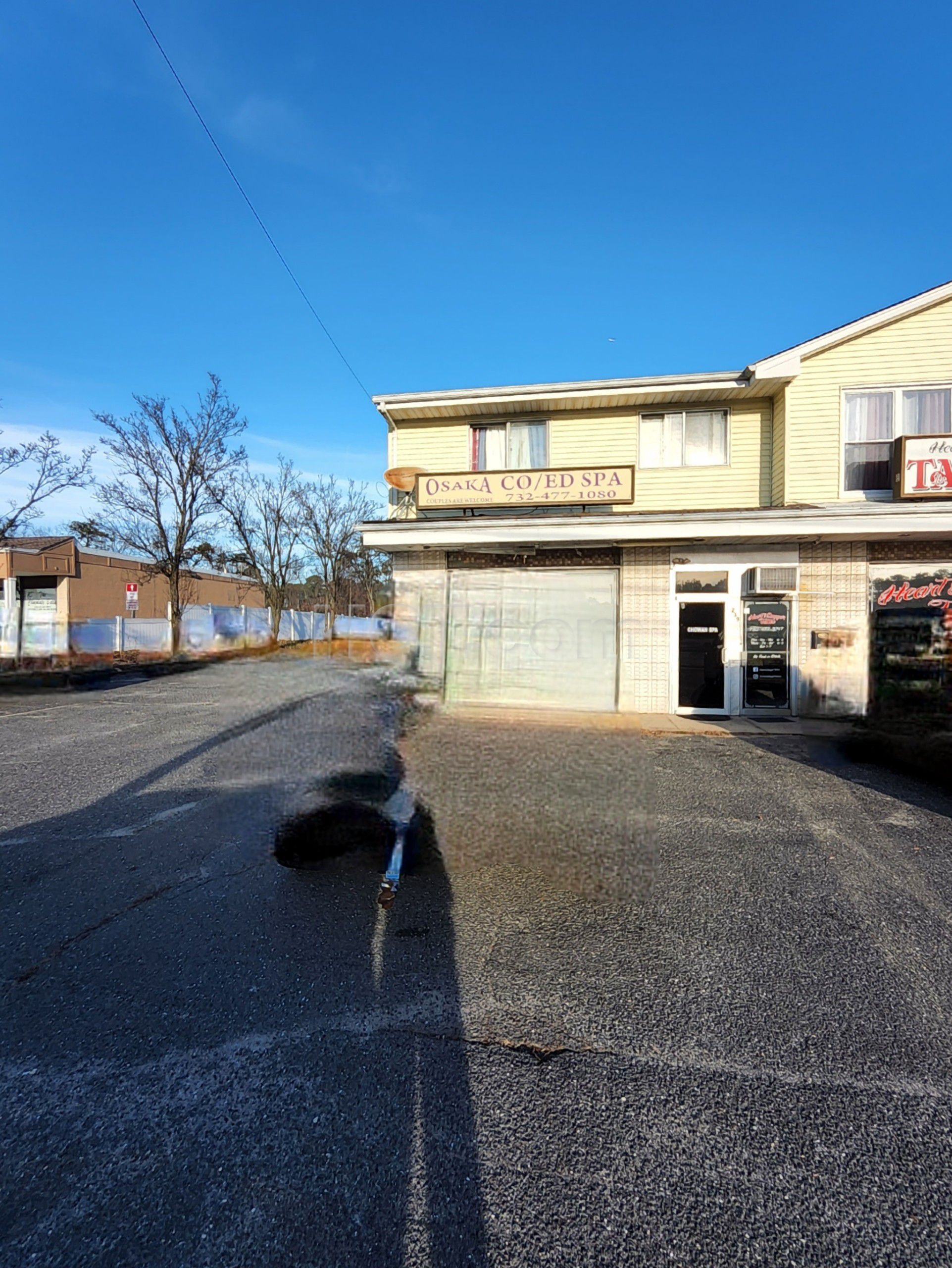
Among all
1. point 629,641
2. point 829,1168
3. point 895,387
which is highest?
point 895,387

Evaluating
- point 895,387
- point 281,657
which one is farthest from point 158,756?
point 281,657

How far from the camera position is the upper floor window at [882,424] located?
1036cm

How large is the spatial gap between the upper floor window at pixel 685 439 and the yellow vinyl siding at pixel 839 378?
3.96 feet

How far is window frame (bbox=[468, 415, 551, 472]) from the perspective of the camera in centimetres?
1205

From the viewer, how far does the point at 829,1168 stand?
1.84 m

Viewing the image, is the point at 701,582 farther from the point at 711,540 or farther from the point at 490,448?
the point at 490,448

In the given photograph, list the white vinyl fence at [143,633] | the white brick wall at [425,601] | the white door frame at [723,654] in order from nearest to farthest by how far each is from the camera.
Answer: the white door frame at [723,654] < the white brick wall at [425,601] < the white vinyl fence at [143,633]

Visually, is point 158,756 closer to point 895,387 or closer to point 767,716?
point 767,716

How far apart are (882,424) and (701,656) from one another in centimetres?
508

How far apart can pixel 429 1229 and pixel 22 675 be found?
20.0 meters

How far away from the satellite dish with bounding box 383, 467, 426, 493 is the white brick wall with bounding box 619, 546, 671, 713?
436cm

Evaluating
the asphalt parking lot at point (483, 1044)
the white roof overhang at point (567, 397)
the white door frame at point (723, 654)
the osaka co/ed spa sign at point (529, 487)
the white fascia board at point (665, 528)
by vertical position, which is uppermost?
the white roof overhang at point (567, 397)

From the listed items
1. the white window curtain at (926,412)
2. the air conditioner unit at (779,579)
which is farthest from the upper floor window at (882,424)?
the air conditioner unit at (779,579)

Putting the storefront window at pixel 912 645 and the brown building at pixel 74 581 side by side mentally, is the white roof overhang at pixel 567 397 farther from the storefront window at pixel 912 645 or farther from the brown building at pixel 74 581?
the brown building at pixel 74 581
